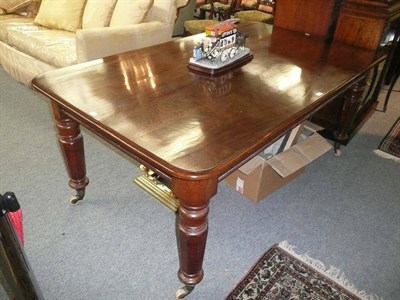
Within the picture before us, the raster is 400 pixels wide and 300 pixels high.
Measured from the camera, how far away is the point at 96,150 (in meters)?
2.03

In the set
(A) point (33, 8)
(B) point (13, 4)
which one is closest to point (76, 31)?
(A) point (33, 8)

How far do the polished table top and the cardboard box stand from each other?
39cm

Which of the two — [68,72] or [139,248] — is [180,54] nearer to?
[68,72]

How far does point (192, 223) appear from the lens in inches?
39.2

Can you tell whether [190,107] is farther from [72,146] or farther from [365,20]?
[365,20]

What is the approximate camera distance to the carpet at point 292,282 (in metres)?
1.28

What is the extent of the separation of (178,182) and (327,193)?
1163 millimetres

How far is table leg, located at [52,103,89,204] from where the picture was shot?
1.30m

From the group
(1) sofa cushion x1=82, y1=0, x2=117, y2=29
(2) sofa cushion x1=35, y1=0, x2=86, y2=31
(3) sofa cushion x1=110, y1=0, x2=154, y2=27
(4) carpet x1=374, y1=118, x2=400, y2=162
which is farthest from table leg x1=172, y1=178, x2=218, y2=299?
(2) sofa cushion x1=35, y1=0, x2=86, y2=31

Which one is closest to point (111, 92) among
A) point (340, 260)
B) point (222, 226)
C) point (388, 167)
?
point (222, 226)

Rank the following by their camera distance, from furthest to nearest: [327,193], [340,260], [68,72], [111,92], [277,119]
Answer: [327,193] < [340,260] < [68,72] < [111,92] < [277,119]

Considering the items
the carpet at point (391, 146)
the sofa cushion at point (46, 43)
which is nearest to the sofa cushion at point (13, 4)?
the sofa cushion at point (46, 43)

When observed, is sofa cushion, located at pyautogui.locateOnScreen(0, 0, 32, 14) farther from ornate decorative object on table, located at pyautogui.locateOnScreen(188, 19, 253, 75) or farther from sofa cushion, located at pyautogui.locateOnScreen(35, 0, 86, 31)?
ornate decorative object on table, located at pyautogui.locateOnScreen(188, 19, 253, 75)

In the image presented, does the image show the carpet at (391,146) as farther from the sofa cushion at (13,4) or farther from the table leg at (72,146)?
the sofa cushion at (13,4)
